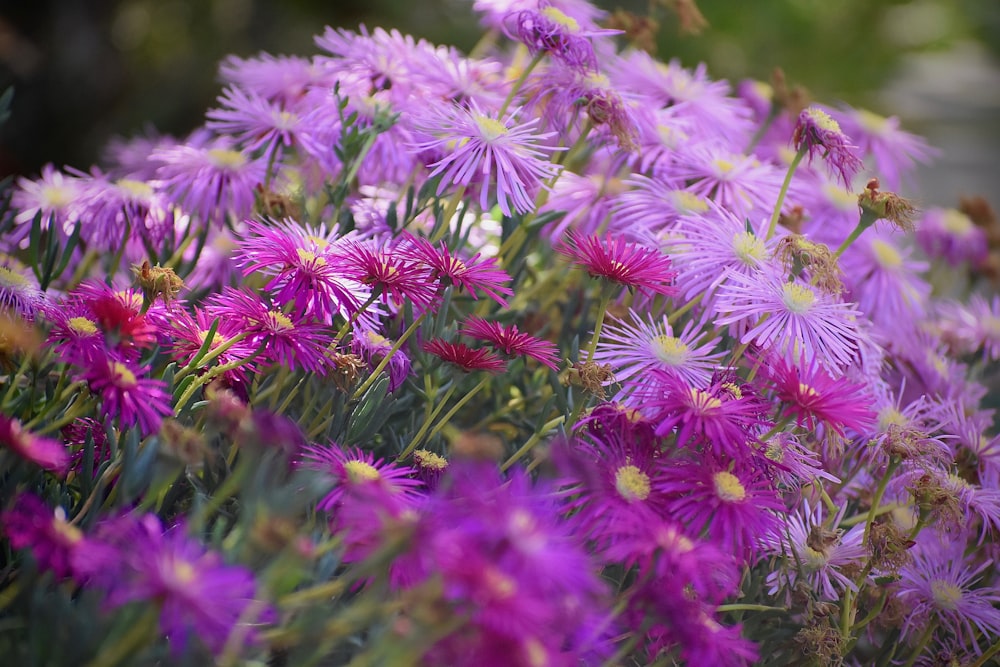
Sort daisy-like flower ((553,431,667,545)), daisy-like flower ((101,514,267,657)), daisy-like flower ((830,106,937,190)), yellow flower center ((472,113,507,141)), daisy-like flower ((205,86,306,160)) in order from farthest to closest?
daisy-like flower ((830,106,937,190)) → daisy-like flower ((205,86,306,160)) → yellow flower center ((472,113,507,141)) → daisy-like flower ((553,431,667,545)) → daisy-like flower ((101,514,267,657))

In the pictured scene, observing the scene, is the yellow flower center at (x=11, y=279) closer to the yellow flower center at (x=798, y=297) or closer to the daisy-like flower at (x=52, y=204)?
the daisy-like flower at (x=52, y=204)

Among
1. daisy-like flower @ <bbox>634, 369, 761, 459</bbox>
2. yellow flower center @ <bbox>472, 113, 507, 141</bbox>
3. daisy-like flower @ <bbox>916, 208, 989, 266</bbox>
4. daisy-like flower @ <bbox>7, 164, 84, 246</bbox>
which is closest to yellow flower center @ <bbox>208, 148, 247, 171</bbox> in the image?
daisy-like flower @ <bbox>7, 164, 84, 246</bbox>

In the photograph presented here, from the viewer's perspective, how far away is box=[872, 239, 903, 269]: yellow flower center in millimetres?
938

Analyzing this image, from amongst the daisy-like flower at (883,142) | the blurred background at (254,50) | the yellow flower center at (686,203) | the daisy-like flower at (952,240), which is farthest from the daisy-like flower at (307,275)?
the blurred background at (254,50)

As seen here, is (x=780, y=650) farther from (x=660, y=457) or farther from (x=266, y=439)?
(x=266, y=439)

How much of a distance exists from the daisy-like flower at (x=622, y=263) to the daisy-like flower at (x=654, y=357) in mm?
28

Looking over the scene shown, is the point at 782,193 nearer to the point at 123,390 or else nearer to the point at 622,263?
the point at 622,263

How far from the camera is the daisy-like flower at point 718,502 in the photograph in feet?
1.77

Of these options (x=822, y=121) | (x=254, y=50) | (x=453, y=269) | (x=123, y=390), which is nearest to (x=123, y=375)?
(x=123, y=390)

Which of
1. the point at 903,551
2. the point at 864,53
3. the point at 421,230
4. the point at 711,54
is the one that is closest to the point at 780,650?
the point at 903,551

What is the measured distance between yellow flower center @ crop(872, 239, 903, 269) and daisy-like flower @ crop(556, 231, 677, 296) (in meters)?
0.37

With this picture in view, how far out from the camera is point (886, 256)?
943 mm

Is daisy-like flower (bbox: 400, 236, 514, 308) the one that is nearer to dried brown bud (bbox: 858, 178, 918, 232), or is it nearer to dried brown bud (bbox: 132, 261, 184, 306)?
dried brown bud (bbox: 132, 261, 184, 306)

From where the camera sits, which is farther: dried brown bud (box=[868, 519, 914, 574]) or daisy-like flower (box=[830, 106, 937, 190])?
daisy-like flower (box=[830, 106, 937, 190])
